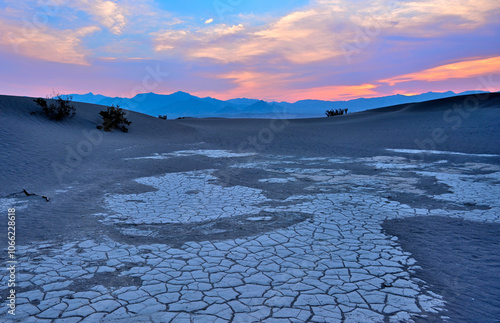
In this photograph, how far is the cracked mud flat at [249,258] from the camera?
2.99 meters

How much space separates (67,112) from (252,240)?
731 inches

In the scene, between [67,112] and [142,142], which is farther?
[67,112]

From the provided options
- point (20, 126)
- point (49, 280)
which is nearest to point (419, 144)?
point (49, 280)

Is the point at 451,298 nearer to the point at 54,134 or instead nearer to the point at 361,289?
the point at 361,289

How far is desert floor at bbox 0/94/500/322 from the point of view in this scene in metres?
3.06

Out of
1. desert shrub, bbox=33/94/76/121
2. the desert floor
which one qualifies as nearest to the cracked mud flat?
the desert floor

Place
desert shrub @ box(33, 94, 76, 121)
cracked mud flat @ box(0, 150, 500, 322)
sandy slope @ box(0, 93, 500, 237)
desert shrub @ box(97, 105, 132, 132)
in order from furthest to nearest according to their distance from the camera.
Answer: desert shrub @ box(97, 105, 132, 132) → desert shrub @ box(33, 94, 76, 121) → sandy slope @ box(0, 93, 500, 237) → cracked mud flat @ box(0, 150, 500, 322)

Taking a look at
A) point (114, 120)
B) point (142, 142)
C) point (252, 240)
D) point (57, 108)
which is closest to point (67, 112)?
point (57, 108)

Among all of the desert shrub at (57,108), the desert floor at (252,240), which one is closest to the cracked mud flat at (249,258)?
the desert floor at (252,240)

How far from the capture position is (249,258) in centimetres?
411

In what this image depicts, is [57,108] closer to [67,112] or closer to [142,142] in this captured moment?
[67,112]

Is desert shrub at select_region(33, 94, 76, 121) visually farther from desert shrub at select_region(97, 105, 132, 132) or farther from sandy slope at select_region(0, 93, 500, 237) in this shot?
desert shrub at select_region(97, 105, 132, 132)

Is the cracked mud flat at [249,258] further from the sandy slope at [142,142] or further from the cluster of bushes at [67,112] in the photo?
the cluster of bushes at [67,112]

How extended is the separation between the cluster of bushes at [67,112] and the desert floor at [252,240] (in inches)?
302
